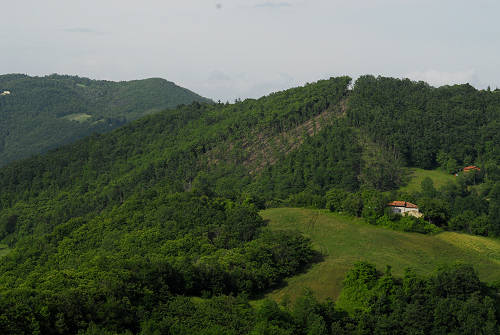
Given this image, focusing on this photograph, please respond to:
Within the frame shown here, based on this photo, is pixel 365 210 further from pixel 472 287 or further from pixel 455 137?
pixel 455 137

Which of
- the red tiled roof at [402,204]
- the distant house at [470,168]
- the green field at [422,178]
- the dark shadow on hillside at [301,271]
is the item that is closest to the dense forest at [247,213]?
the dark shadow on hillside at [301,271]

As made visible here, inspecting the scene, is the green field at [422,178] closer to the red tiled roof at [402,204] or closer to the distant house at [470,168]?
the distant house at [470,168]

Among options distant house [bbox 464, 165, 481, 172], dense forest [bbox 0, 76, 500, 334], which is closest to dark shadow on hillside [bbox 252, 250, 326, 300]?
dense forest [bbox 0, 76, 500, 334]

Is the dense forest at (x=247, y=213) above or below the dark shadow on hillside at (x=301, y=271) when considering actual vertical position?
above

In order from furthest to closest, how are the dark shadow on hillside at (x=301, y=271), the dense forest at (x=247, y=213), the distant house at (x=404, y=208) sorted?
the distant house at (x=404, y=208) → the dark shadow on hillside at (x=301, y=271) → the dense forest at (x=247, y=213)

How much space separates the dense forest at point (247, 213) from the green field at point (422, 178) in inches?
80.4

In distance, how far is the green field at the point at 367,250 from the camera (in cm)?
7438

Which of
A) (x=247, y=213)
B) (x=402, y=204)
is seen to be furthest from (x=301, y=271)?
(x=402, y=204)

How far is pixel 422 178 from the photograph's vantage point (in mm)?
140000

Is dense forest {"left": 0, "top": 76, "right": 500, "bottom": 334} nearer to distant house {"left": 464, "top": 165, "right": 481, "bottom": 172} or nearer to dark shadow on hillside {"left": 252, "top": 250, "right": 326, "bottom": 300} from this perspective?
dark shadow on hillside {"left": 252, "top": 250, "right": 326, "bottom": 300}

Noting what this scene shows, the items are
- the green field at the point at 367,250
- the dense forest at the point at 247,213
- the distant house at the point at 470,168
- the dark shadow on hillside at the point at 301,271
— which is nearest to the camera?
the dense forest at the point at 247,213

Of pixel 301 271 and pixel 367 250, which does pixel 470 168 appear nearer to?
pixel 367 250

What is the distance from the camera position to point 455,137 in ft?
506

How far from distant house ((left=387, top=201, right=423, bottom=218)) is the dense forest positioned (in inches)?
76.1
